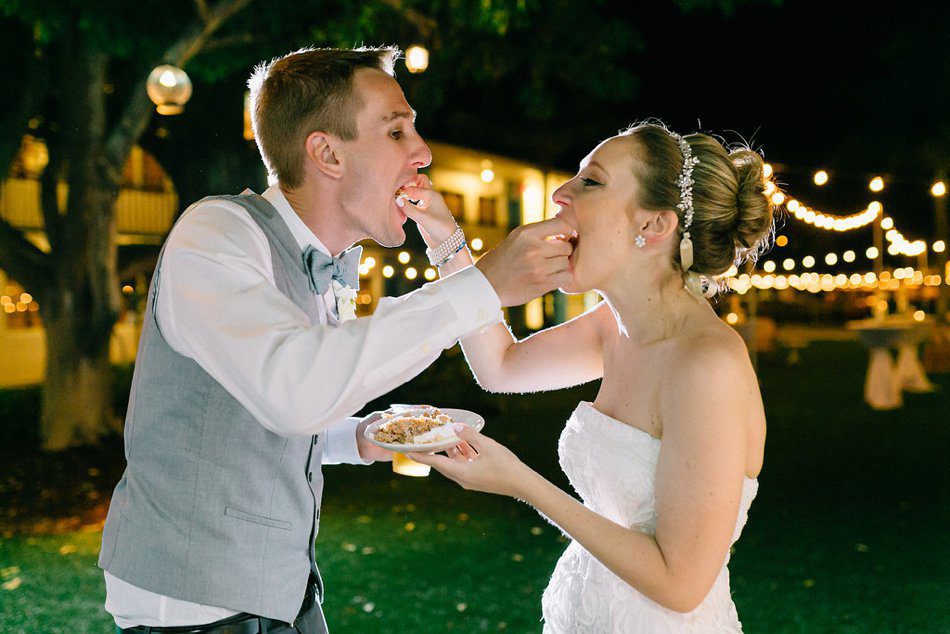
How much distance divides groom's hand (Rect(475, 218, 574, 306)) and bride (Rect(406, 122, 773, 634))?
0.11 ft

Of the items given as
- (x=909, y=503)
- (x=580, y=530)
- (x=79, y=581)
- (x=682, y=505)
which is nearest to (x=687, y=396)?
(x=682, y=505)

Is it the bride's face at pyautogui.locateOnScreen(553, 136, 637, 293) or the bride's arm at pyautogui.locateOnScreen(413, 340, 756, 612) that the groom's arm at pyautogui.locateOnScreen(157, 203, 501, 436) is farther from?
the bride's face at pyautogui.locateOnScreen(553, 136, 637, 293)

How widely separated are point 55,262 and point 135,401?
9151 millimetres

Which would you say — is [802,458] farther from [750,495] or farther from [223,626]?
[223,626]

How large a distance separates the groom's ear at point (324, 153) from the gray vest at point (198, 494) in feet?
1.70

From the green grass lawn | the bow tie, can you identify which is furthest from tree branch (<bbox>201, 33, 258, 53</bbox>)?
the bow tie

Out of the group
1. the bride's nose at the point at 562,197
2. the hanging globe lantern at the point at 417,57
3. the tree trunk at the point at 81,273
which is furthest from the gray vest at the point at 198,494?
the tree trunk at the point at 81,273

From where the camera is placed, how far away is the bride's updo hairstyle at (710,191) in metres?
2.62

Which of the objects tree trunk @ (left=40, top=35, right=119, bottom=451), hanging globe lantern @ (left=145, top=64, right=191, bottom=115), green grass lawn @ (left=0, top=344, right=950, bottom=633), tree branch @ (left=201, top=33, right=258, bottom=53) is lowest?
green grass lawn @ (left=0, top=344, right=950, bottom=633)

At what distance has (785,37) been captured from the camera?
83.8 feet

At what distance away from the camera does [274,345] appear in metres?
1.53

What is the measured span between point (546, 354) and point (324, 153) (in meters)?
1.20

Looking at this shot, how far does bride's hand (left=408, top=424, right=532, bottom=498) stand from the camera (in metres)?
2.11

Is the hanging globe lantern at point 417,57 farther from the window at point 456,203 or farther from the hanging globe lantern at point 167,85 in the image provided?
the window at point 456,203
